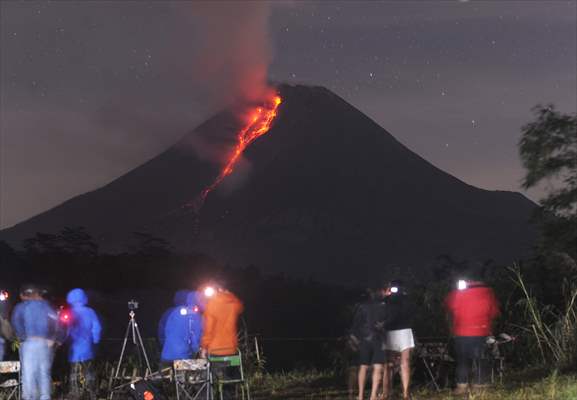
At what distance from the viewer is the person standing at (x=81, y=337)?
11.2m

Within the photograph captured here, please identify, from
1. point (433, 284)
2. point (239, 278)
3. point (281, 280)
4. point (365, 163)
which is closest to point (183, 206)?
point (365, 163)

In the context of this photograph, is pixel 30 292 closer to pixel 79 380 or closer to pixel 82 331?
pixel 82 331

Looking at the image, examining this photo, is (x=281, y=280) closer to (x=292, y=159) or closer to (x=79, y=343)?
(x=292, y=159)

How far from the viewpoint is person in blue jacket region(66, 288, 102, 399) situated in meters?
11.2

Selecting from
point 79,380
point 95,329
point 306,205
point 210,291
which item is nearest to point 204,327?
point 210,291

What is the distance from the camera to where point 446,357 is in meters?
13.1

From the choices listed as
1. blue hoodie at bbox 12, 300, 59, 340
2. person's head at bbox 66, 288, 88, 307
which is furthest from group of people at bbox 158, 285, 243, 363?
blue hoodie at bbox 12, 300, 59, 340

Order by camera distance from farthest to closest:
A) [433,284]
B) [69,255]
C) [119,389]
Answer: [69,255], [433,284], [119,389]

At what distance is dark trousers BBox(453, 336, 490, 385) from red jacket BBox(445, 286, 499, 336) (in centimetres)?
8

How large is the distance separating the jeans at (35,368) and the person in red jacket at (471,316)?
447cm

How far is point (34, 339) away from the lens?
377 inches

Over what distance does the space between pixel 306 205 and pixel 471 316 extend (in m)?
151

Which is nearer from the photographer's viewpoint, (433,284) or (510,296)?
(510,296)

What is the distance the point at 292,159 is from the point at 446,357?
14992 cm
